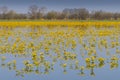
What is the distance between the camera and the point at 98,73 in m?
12.2

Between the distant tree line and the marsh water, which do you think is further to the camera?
the distant tree line

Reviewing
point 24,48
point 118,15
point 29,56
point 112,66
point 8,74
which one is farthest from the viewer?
point 118,15

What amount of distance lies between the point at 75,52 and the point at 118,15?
73118mm

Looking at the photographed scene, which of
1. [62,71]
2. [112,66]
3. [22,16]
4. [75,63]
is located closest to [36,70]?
[62,71]

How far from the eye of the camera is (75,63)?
45.4ft

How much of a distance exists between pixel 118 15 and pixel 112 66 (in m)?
76.6

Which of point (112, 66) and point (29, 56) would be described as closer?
point (112, 66)

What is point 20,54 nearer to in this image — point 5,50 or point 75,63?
point 5,50

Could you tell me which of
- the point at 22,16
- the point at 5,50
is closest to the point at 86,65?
the point at 5,50

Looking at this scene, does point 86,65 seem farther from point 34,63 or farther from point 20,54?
point 20,54

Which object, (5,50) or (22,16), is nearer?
(5,50)

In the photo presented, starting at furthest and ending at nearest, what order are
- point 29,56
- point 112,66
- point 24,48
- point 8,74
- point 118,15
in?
1. point 118,15
2. point 24,48
3. point 29,56
4. point 112,66
5. point 8,74

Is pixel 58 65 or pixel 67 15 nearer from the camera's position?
pixel 58 65

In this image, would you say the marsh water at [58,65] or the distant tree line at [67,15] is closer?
the marsh water at [58,65]
